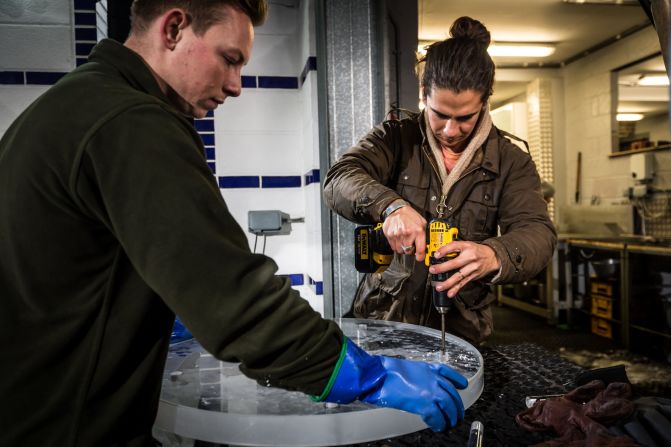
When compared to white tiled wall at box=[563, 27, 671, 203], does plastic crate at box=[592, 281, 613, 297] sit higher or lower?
lower

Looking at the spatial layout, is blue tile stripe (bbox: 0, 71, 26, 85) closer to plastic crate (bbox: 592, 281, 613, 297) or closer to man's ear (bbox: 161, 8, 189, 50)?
man's ear (bbox: 161, 8, 189, 50)

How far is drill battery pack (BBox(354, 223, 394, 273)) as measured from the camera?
204 centimetres

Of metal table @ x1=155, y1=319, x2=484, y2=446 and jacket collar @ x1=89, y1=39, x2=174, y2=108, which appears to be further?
metal table @ x1=155, y1=319, x2=484, y2=446

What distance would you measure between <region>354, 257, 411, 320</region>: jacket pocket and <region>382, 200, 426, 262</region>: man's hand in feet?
1.26

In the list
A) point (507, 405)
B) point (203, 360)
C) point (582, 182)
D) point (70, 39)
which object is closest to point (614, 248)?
point (582, 182)

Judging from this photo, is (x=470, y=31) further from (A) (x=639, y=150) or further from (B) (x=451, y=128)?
(A) (x=639, y=150)

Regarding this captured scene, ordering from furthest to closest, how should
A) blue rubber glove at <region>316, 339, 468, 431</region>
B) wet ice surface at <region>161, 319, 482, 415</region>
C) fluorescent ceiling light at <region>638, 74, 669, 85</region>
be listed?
fluorescent ceiling light at <region>638, 74, 669, 85</region>, wet ice surface at <region>161, 319, 482, 415</region>, blue rubber glove at <region>316, 339, 468, 431</region>

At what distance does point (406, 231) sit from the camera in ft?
5.52

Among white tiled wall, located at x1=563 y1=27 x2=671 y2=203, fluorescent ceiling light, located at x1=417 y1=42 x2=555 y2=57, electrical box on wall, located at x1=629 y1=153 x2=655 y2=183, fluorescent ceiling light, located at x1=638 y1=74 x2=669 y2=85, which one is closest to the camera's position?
electrical box on wall, located at x1=629 y1=153 x2=655 y2=183

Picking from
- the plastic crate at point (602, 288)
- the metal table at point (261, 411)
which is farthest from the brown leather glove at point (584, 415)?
the plastic crate at point (602, 288)

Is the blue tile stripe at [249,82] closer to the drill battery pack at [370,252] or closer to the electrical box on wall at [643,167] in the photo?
the drill battery pack at [370,252]

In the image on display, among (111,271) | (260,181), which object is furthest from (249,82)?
(111,271)

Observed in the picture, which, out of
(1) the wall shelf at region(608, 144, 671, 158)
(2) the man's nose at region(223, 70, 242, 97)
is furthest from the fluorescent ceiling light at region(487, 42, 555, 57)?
(2) the man's nose at region(223, 70, 242, 97)

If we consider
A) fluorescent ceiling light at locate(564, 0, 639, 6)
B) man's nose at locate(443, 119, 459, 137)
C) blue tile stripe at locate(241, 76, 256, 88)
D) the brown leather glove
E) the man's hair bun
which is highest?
fluorescent ceiling light at locate(564, 0, 639, 6)
